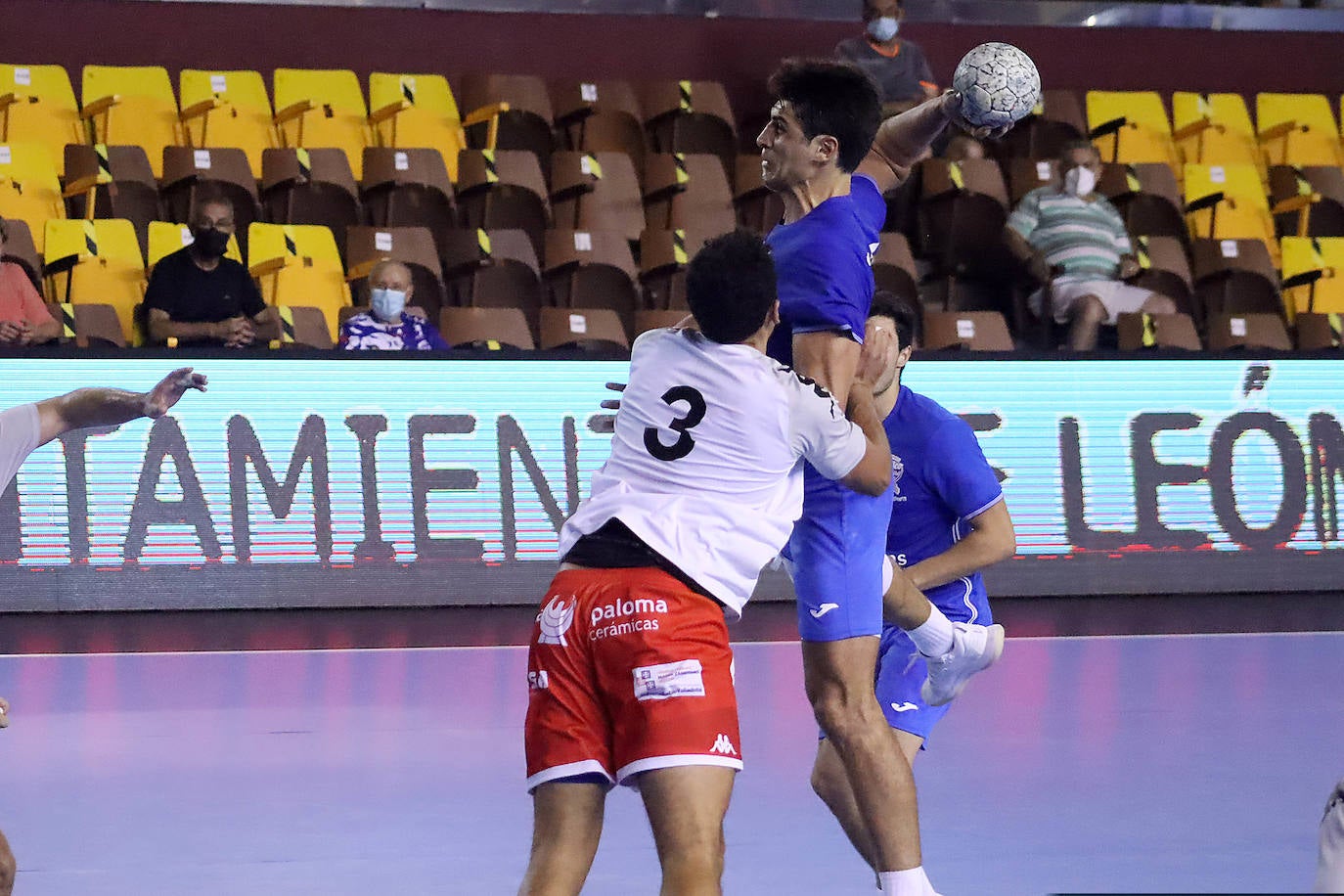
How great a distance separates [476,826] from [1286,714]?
11.3ft

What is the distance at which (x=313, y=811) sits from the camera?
5105 millimetres

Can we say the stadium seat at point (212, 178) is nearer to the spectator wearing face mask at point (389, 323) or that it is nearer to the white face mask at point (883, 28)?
the spectator wearing face mask at point (389, 323)

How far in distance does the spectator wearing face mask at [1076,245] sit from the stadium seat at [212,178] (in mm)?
5111

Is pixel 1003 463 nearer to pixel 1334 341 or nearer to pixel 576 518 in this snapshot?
pixel 1334 341

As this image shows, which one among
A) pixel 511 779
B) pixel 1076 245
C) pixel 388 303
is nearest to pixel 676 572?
pixel 511 779

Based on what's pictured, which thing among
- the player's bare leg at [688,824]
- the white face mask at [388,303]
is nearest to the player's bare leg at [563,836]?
the player's bare leg at [688,824]

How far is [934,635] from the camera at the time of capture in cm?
415

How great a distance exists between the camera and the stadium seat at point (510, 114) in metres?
12.6

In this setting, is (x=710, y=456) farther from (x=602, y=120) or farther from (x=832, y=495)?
(x=602, y=120)

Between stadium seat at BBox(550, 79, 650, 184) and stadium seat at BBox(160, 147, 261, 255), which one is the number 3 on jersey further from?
stadium seat at BBox(550, 79, 650, 184)

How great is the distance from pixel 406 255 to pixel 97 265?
1.87 m

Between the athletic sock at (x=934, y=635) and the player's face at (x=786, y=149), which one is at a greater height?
the player's face at (x=786, y=149)

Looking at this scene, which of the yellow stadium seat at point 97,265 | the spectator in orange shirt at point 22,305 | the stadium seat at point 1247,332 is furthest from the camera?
the stadium seat at point 1247,332

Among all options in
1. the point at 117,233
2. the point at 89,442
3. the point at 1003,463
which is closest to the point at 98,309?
the point at 117,233
